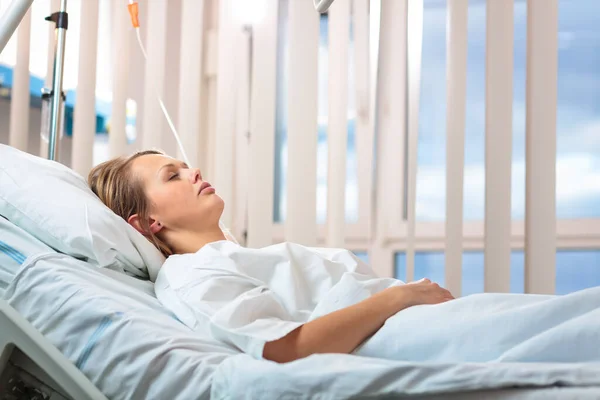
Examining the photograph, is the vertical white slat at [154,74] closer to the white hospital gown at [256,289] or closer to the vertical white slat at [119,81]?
the vertical white slat at [119,81]

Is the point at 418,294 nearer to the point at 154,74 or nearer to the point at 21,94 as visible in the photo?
the point at 154,74

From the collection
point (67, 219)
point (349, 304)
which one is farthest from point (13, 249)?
point (349, 304)

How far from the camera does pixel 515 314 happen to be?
3.31 ft

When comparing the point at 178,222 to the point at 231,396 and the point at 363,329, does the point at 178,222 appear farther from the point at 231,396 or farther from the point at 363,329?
the point at 231,396

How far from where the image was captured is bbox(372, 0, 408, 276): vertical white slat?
2.50 m

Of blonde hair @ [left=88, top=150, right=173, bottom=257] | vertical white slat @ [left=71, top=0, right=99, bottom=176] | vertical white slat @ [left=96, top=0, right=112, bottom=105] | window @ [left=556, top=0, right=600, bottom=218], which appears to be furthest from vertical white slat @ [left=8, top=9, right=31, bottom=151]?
window @ [left=556, top=0, right=600, bottom=218]

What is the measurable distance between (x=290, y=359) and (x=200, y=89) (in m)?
1.76

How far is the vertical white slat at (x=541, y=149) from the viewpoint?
88.7 inches

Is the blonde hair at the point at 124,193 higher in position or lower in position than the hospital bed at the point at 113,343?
higher

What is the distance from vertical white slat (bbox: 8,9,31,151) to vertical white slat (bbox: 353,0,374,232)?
3.79 feet

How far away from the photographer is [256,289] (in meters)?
1.18

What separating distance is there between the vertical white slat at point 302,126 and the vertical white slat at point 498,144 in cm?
56

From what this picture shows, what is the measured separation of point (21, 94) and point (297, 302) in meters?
1.71

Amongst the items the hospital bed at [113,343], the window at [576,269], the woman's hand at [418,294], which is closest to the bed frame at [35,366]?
the hospital bed at [113,343]
